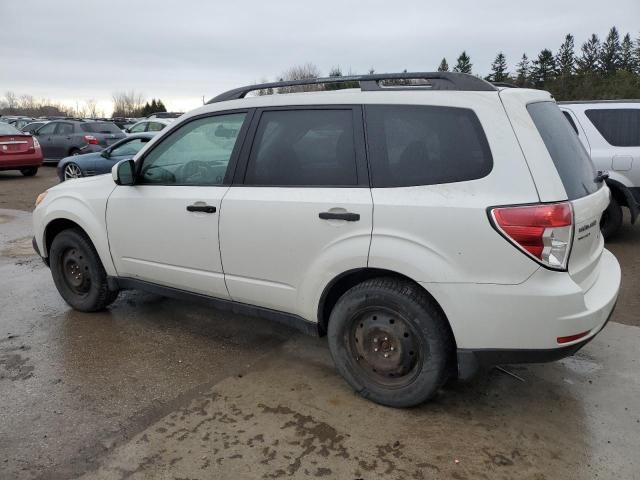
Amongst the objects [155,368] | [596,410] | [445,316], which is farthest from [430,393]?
[155,368]

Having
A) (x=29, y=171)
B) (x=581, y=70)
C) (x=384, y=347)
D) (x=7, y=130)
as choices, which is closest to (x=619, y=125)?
(x=384, y=347)

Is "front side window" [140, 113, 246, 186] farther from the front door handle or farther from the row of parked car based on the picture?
the row of parked car

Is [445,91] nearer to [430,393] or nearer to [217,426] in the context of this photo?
[430,393]

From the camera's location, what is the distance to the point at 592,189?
310 cm

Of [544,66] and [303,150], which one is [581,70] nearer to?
[544,66]

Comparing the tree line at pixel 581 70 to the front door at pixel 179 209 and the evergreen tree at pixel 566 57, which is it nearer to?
the evergreen tree at pixel 566 57

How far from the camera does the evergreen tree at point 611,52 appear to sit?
55.9 m

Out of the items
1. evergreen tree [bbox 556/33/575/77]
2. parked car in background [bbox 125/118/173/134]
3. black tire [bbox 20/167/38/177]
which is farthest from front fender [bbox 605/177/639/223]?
evergreen tree [bbox 556/33/575/77]

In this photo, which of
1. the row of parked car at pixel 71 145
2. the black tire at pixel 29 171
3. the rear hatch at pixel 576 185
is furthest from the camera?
the black tire at pixel 29 171

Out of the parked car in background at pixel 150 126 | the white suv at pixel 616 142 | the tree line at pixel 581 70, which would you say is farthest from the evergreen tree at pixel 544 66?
the white suv at pixel 616 142

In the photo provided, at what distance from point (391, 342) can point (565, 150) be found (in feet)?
4.75

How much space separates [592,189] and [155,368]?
Answer: 3048mm

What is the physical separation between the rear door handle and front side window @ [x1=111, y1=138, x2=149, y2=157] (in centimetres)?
945

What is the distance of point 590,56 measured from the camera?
59.1 meters
